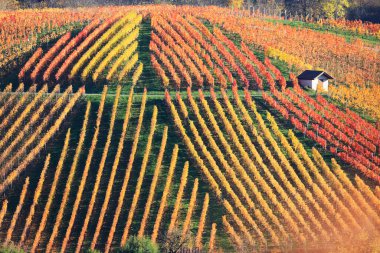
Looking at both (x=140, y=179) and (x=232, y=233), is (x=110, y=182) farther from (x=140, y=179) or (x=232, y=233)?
(x=232, y=233)

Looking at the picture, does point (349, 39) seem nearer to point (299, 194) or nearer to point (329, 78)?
point (329, 78)

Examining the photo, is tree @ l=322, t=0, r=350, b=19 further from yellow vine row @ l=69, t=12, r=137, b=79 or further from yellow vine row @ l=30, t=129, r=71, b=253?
yellow vine row @ l=30, t=129, r=71, b=253

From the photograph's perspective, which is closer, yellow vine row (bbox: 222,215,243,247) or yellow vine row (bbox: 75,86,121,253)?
yellow vine row (bbox: 222,215,243,247)

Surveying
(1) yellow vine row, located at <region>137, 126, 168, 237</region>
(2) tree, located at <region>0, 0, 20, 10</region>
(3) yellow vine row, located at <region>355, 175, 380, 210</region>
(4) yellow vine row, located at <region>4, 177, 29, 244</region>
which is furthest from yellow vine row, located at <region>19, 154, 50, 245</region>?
(2) tree, located at <region>0, 0, 20, 10</region>

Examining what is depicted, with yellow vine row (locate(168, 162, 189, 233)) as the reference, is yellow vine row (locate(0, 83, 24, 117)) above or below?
above

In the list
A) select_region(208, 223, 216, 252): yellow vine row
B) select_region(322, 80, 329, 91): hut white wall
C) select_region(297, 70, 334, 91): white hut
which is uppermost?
select_region(297, 70, 334, 91): white hut

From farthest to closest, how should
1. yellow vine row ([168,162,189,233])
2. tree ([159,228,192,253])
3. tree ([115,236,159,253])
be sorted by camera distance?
1. yellow vine row ([168,162,189,233])
2. tree ([159,228,192,253])
3. tree ([115,236,159,253])

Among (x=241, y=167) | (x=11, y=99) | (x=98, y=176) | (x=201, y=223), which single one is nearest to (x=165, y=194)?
(x=201, y=223)
